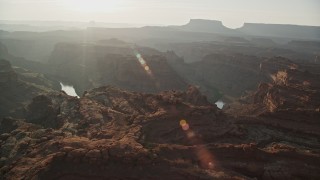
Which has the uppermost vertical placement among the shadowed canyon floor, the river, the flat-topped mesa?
the shadowed canyon floor

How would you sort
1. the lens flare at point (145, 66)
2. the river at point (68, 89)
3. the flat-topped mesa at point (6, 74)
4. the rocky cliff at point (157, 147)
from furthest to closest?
the river at point (68, 89), the lens flare at point (145, 66), the flat-topped mesa at point (6, 74), the rocky cliff at point (157, 147)

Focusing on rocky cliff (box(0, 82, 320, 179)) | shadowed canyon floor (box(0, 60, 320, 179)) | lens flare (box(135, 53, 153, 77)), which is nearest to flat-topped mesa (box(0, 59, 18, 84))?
shadowed canyon floor (box(0, 60, 320, 179))

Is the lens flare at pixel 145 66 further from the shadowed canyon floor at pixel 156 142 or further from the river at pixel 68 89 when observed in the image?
the shadowed canyon floor at pixel 156 142

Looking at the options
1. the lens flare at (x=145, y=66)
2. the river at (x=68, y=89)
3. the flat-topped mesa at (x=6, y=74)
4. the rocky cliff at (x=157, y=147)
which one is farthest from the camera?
the river at (x=68, y=89)

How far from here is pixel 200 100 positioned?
1607 inches

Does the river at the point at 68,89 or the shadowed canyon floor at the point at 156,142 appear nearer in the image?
the shadowed canyon floor at the point at 156,142

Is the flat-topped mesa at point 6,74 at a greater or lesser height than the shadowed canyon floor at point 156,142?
lesser

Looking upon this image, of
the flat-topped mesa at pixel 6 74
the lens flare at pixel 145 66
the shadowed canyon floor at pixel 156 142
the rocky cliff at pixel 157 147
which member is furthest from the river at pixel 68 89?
the rocky cliff at pixel 157 147

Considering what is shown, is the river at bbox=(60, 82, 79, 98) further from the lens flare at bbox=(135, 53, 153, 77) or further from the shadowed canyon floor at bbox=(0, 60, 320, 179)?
the shadowed canyon floor at bbox=(0, 60, 320, 179)

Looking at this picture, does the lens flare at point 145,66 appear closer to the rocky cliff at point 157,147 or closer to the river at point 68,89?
the river at point 68,89

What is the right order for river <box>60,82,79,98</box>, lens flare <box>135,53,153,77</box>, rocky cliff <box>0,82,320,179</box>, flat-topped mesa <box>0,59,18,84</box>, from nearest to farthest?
1. rocky cliff <box>0,82,320,179</box>
2. flat-topped mesa <box>0,59,18,84</box>
3. lens flare <box>135,53,153,77</box>
4. river <box>60,82,79,98</box>

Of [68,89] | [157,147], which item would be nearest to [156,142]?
[157,147]

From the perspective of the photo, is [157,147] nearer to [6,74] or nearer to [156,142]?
[156,142]

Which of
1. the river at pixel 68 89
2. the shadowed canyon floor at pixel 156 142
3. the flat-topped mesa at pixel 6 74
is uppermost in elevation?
the shadowed canyon floor at pixel 156 142
